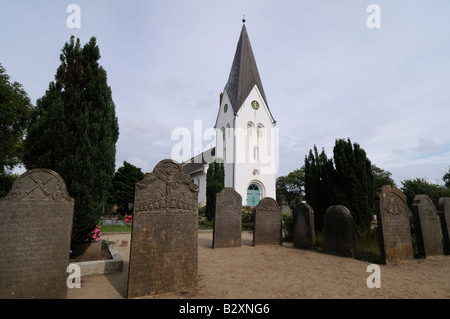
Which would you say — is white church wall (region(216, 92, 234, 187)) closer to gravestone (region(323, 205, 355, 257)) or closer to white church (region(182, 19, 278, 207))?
white church (region(182, 19, 278, 207))

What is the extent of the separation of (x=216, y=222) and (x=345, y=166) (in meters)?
5.26

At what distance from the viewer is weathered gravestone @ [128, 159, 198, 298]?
135 inches

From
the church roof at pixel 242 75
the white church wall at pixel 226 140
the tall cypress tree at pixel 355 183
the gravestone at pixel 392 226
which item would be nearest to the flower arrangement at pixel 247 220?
the white church wall at pixel 226 140

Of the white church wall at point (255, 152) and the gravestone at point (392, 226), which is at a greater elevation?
the white church wall at point (255, 152)

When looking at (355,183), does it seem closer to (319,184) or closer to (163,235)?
(319,184)

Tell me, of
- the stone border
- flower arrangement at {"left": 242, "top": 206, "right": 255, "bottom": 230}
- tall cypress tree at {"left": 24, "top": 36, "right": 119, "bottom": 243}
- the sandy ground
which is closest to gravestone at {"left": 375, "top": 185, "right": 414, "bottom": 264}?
the sandy ground

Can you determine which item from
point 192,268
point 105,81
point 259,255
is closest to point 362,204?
point 259,255

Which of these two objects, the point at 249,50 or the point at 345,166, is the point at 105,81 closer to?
the point at 345,166

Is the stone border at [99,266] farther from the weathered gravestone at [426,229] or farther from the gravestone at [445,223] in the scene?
the gravestone at [445,223]

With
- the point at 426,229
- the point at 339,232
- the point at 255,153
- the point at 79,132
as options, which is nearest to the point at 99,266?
the point at 79,132

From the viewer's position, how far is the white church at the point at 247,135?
21922 mm

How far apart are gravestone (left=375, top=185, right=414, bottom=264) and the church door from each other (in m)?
16.0

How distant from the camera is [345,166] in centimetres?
845

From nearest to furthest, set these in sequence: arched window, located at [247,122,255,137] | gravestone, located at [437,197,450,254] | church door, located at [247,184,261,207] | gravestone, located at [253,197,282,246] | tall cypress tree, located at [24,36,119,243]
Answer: tall cypress tree, located at [24,36,119,243], gravestone, located at [437,197,450,254], gravestone, located at [253,197,282,246], church door, located at [247,184,261,207], arched window, located at [247,122,255,137]
